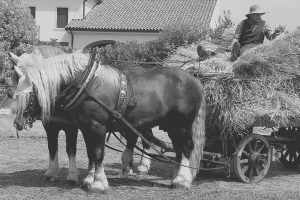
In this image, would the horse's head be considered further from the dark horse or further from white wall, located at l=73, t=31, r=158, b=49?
white wall, located at l=73, t=31, r=158, b=49

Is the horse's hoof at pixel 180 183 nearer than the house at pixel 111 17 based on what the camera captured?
Yes

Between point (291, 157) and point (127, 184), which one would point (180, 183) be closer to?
point (127, 184)

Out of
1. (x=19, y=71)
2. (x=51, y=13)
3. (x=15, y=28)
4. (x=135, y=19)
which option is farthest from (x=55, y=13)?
(x=19, y=71)

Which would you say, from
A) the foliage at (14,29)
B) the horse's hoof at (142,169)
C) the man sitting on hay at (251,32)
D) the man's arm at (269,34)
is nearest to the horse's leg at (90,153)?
the horse's hoof at (142,169)

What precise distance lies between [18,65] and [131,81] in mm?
1400

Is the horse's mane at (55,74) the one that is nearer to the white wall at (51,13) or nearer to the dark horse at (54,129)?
the dark horse at (54,129)

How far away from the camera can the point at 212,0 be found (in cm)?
3816

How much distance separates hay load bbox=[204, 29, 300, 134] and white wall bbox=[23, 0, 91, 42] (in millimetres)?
32810

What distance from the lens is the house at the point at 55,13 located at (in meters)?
38.7

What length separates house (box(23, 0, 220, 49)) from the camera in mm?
35281

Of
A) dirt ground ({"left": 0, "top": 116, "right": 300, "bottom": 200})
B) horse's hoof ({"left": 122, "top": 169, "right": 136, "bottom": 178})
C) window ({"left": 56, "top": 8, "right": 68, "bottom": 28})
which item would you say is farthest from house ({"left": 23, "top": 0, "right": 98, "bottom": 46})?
horse's hoof ({"left": 122, "top": 169, "right": 136, "bottom": 178})

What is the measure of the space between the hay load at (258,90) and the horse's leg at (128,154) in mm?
1127

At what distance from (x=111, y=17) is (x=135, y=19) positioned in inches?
78.2

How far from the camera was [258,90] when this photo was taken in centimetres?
661
